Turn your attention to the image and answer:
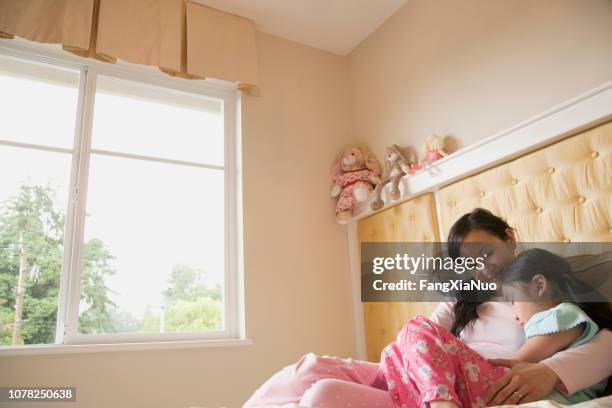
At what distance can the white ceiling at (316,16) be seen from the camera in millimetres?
2656

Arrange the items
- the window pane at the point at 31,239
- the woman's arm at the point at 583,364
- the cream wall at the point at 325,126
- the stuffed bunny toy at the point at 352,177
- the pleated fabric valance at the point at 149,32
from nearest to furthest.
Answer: the woman's arm at the point at 583,364, the cream wall at the point at 325,126, the window pane at the point at 31,239, the pleated fabric valance at the point at 149,32, the stuffed bunny toy at the point at 352,177

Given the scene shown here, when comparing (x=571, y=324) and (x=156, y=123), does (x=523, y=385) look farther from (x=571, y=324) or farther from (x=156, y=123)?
→ (x=156, y=123)

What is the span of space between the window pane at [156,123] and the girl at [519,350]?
5.59ft

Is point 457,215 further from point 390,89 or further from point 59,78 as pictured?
point 59,78

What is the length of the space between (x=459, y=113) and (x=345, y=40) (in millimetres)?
1122

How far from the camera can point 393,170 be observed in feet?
→ 7.98

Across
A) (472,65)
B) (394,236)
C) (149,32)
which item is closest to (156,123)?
(149,32)

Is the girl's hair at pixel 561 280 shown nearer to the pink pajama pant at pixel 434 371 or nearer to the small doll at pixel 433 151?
the pink pajama pant at pixel 434 371

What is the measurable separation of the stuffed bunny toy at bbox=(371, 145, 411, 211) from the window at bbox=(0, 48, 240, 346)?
79 cm

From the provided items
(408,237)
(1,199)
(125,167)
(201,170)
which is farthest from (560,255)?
(1,199)

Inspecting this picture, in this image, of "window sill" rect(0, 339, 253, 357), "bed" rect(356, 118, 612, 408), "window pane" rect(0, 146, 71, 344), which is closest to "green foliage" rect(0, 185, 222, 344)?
"window pane" rect(0, 146, 71, 344)

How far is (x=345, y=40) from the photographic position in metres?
3.01

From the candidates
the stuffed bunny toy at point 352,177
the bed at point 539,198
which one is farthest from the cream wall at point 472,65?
the bed at point 539,198

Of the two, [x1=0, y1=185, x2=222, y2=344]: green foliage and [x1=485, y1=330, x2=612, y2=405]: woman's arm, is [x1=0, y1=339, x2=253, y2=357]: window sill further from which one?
[x1=485, y1=330, x2=612, y2=405]: woman's arm
